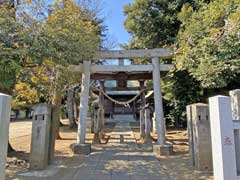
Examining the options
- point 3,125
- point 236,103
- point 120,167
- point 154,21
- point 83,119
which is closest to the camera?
point 3,125

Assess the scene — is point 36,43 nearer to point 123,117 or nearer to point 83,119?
point 83,119

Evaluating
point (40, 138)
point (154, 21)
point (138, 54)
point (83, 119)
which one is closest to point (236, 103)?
point (40, 138)

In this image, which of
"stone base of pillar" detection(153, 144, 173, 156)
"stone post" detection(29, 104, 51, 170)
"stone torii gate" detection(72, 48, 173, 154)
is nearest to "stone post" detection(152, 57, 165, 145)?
"stone torii gate" detection(72, 48, 173, 154)

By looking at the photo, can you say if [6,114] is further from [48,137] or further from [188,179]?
[188,179]

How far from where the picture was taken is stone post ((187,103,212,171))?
5918mm

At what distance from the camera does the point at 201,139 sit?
6.06 meters

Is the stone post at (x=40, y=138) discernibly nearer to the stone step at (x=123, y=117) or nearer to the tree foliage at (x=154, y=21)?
the tree foliage at (x=154, y=21)

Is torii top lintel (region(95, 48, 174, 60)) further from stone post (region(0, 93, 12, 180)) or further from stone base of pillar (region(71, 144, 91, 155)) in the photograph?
stone post (region(0, 93, 12, 180))

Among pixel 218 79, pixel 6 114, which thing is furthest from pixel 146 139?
pixel 6 114

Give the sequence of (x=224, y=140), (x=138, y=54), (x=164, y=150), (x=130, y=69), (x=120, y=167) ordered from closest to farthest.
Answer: (x=224, y=140), (x=120, y=167), (x=164, y=150), (x=138, y=54), (x=130, y=69)

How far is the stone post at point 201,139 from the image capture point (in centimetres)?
592

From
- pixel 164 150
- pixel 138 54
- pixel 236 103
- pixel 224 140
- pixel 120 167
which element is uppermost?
pixel 138 54

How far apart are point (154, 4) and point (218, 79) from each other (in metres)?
7.45

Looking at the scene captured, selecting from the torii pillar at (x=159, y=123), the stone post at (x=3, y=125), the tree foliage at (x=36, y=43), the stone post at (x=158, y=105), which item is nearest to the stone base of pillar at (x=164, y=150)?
the torii pillar at (x=159, y=123)
